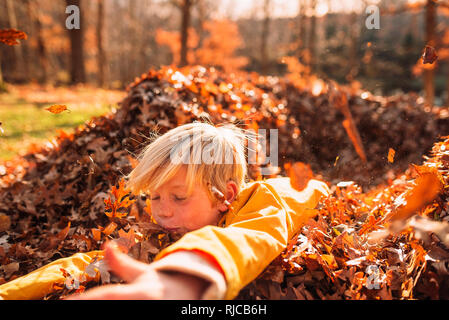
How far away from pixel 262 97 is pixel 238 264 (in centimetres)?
396

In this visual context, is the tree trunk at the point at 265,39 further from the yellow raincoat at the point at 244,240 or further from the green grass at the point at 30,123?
the yellow raincoat at the point at 244,240

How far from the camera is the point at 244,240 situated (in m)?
1.42

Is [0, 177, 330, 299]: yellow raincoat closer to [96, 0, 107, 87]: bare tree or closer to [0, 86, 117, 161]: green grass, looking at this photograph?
[0, 86, 117, 161]: green grass

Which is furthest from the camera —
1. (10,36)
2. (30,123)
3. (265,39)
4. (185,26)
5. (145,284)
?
(265,39)

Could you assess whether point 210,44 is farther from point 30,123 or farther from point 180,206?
point 180,206

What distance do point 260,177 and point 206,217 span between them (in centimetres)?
95

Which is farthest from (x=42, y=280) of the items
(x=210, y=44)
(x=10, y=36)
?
(x=210, y=44)

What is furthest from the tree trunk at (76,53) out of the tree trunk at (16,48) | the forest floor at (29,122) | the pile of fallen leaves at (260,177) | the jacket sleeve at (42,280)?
the jacket sleeve at (42,280)

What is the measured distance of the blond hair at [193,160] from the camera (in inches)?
72.2

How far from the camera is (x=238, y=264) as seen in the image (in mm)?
1303

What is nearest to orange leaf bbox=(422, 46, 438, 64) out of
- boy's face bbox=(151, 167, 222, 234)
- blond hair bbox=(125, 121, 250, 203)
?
blond hair bbox=(125, 121, 250, 203)

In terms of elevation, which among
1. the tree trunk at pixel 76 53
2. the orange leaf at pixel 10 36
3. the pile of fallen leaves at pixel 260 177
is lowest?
the pile of fallen leaves at pixel 260 177
